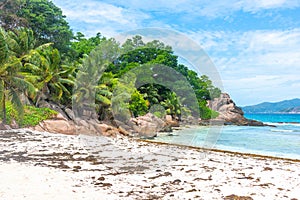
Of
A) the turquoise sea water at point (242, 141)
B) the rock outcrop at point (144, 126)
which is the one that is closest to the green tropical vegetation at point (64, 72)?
the rock outcrop at point (144, 126)

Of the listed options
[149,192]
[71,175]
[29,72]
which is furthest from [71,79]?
[149,192]

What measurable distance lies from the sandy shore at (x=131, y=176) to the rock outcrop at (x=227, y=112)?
4457 cm

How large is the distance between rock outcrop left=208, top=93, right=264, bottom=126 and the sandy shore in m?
44.6

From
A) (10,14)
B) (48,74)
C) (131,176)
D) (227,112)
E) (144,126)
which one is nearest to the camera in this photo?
(131,176)

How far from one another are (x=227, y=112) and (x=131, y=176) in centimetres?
5269

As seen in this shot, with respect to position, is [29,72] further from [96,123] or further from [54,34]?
[54,34]

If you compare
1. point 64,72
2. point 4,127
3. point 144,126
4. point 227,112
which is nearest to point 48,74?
point 64,72

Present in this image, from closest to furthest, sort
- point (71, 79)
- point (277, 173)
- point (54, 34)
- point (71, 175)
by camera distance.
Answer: point (71, 175) < point (277, 173) < point (71, 79) < point (54, 34)

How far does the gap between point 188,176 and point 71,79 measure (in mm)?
17749

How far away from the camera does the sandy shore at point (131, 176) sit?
20.6 feet

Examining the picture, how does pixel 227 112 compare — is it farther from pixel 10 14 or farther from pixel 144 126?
pixel 10 14

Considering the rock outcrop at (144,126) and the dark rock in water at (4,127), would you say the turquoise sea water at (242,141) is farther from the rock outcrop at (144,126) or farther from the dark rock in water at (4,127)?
the dark rock in water at (4,127)

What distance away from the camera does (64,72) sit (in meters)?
22.9

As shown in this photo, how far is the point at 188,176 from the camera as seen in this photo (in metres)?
7.92
